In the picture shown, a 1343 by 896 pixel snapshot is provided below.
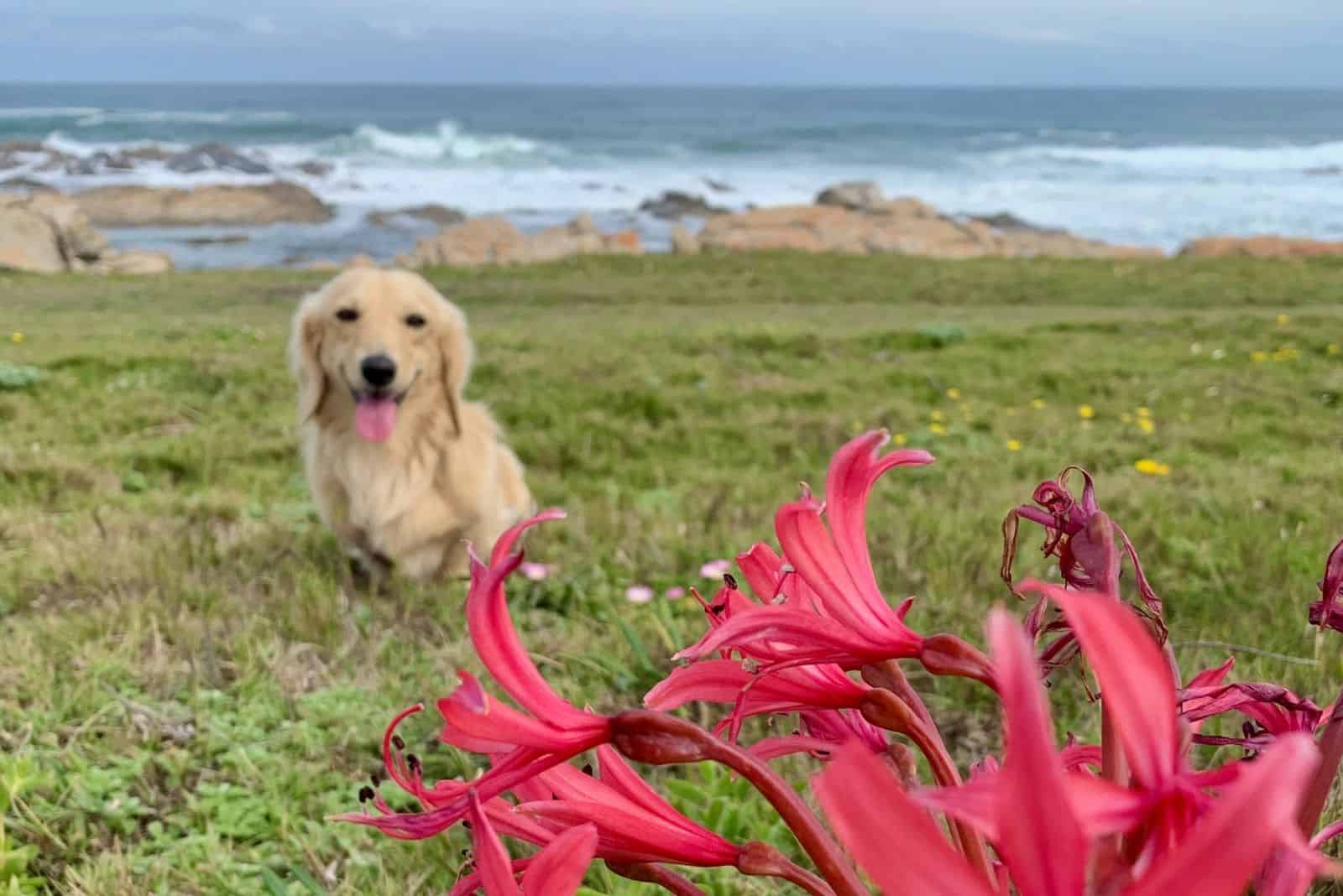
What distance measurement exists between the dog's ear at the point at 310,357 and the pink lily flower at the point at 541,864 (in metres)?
3.54

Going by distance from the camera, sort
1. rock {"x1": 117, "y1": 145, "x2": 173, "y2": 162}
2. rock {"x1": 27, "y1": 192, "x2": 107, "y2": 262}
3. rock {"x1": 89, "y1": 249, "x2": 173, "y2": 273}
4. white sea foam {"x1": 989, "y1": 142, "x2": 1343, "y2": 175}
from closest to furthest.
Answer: rock {"x1": 89, "y1": 249, "x2": 173, "y2": 273}
rock {"x1": 27, "y1": 192, "x2": 107, "y2": 262}
rock {"x1": 117, "y1": 145, "x2": 173, "y2": 162}
white sea foam {"x1": 989, "y1": 142, "x2": 1343, "y2": 175}

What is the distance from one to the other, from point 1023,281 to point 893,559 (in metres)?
13.6

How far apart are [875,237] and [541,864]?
82.9ft

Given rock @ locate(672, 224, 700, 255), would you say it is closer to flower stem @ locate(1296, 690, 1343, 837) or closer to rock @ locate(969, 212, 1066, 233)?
rock @ locate(969, 212, 1066, 233)

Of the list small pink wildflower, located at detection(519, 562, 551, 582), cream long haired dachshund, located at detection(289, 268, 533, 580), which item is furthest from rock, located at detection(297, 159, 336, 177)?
small pink wildflower, located at detection(519, 562, 551, 582)

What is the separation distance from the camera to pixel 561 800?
0.63 meters

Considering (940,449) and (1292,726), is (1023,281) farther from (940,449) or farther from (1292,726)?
(1292,726)

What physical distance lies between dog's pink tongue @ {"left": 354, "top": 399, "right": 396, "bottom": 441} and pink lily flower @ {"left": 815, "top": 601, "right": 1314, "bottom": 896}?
346 centimetres

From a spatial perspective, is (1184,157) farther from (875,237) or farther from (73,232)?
(73,232)

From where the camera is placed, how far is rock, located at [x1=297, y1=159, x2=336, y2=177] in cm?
A: 4550

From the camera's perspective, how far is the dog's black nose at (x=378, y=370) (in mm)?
3523

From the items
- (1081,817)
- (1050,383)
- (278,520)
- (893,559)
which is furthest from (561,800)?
(1050,383)

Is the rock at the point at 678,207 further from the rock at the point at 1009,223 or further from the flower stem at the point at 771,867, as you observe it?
the flower stem at the point at 771,867

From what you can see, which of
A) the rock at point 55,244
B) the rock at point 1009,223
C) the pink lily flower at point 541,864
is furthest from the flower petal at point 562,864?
the rock at point 1009,223
